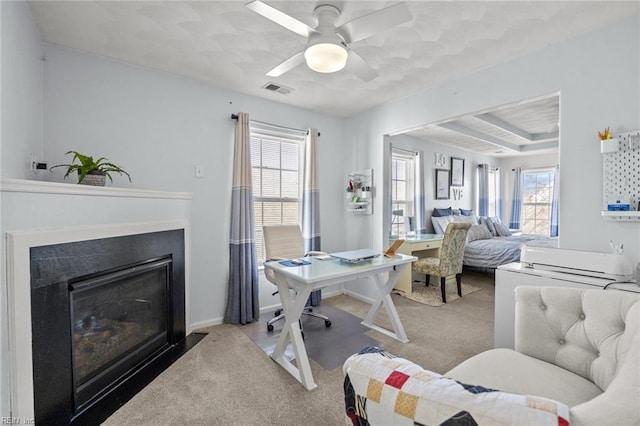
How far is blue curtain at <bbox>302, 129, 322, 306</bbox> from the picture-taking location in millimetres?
3625

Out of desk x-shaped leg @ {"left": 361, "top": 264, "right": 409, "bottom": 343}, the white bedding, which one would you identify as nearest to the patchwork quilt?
desk x-shaped leg @ {"left": 361, "top": 264, "right": 409, "bottom": 343}

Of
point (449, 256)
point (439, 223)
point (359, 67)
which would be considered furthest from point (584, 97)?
point (439, 223)

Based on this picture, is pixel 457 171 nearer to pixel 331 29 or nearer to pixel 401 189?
pixel 401 189

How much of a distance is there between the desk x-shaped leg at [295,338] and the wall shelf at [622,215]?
2040 millimetres

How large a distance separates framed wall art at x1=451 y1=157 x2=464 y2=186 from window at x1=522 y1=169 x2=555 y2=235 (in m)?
2.07

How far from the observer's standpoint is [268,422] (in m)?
1.65

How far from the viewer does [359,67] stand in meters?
1.97

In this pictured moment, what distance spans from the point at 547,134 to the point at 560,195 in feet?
14.0

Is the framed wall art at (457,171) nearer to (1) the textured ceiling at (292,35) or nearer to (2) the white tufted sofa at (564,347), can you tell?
(1) the textured ceiling at (292,35)

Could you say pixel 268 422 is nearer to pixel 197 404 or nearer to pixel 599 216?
pixel 197 404

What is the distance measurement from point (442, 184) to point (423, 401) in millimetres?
5510

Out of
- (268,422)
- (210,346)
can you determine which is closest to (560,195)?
(268,422)

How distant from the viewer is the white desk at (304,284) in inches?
78.7

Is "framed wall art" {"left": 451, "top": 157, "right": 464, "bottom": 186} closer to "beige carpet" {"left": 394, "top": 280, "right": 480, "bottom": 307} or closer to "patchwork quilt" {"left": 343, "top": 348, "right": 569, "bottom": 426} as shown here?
"beige carpet" {"left": 394, "top": 280, "right": 480, "bottom": 307}
